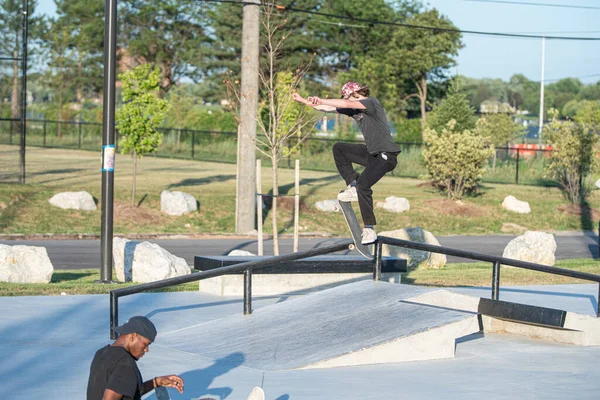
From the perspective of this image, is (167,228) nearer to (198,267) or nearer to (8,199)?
(8,199)

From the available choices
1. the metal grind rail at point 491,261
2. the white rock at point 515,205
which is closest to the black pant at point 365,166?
the metal grind rail at point 491,261

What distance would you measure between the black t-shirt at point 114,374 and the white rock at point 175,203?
21.6 metres

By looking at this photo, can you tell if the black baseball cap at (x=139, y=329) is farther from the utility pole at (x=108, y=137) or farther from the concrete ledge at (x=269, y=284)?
the utility pole at (x=108, y=137)

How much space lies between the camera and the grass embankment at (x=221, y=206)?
25.3 metres

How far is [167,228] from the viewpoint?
2555 centimetres

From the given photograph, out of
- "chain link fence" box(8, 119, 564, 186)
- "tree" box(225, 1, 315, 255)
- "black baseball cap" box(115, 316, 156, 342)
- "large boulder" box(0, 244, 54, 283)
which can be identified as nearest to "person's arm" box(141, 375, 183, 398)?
"black baseball cap" box(115, 316, 156, 342)

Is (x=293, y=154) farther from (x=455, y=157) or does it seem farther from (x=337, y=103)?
(x=337, y=103)

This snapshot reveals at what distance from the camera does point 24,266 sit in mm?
14016

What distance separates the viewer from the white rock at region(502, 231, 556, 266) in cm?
1866

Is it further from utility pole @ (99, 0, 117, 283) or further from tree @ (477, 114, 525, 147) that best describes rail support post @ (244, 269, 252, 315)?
tree @ (477, 114, 525, 147)

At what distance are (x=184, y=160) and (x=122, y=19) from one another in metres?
38.0

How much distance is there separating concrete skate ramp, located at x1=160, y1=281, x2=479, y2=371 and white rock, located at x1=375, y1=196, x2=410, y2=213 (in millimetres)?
20107

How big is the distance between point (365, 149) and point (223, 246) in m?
12.8

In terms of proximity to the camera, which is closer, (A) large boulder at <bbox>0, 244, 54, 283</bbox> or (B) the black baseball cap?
(B) the black baseball cap
